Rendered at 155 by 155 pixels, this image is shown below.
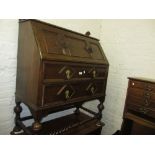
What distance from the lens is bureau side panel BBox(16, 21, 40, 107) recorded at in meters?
1.34

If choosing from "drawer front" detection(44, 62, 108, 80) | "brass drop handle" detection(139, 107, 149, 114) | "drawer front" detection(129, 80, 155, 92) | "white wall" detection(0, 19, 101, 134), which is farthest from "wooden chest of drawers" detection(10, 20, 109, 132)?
"brass drop handle" detection(139, 107, 149, 114)

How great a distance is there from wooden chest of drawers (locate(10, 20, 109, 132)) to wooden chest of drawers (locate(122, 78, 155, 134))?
408 millimetres

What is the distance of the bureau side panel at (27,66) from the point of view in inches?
52.7

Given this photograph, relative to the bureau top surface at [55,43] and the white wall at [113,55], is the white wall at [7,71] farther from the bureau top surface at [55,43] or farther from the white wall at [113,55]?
the bureau top surface at [55,43]

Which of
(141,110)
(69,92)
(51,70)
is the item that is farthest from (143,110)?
(51,70)

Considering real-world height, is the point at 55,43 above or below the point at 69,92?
above

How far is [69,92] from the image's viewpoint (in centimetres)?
156

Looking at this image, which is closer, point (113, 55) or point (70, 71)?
point (70, 71)

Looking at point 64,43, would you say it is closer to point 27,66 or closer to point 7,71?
point 27,66

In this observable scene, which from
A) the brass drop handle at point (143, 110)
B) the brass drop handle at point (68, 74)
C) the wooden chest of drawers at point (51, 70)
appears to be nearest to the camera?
the wooden chest of drawers at point (51, 70)


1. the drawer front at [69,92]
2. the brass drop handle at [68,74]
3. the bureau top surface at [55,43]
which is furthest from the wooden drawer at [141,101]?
the brass drop handle at [68,74]

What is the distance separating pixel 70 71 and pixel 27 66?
39 cm
